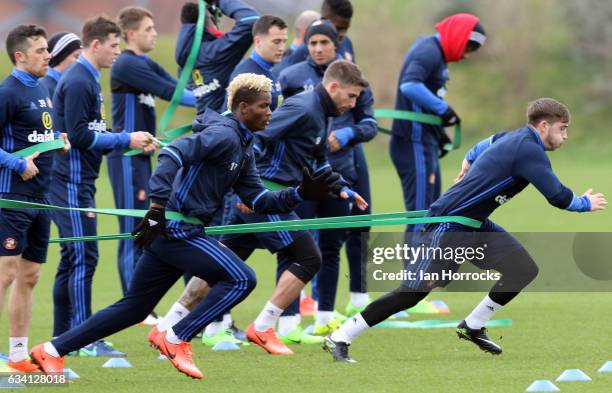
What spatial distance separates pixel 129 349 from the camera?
395 inches

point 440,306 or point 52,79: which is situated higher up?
point 52,79

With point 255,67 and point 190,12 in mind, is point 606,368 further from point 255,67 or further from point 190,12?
point 190,12

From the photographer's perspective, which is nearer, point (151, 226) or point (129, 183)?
point (151, 226)

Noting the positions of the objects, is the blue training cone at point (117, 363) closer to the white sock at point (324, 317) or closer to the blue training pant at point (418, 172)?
the white sock at point (324, 317)

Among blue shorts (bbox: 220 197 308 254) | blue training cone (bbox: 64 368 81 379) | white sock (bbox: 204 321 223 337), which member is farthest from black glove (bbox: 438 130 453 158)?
blue training cone (bbox: 64 368 81 379)

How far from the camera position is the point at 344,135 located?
35.8ft

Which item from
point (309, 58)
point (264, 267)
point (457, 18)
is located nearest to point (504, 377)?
point (309, 58)

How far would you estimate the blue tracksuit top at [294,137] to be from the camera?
9.72m

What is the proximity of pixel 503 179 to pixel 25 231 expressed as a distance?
311cm

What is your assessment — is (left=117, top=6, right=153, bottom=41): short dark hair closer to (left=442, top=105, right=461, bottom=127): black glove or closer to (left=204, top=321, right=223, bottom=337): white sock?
(left=204, top=321, right=223, bottom=337): white sock

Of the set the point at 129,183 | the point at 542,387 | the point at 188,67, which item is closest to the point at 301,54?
the point at 188,67

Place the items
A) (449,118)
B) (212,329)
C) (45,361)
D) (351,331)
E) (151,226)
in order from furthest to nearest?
1. (449,118)
2. (212,329)
3. (351,331)
4. (45,361)
5. (151,226)

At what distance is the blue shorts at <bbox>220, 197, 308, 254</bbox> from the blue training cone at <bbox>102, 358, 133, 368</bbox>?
4.42 ft

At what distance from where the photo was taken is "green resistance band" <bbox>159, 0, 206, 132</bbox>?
36.7 feet
